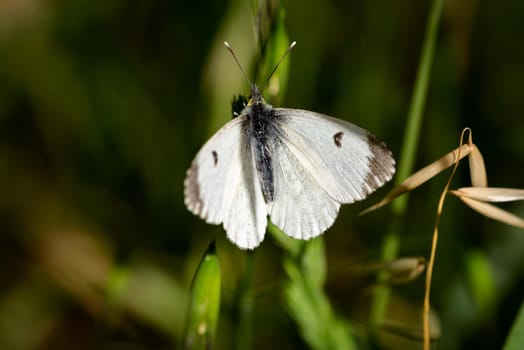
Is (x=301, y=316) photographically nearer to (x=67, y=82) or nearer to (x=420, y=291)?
(x=420, y=291)

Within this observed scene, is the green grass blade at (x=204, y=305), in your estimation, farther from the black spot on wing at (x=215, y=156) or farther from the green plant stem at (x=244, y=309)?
the black spot on wing at (x=215, y=156)

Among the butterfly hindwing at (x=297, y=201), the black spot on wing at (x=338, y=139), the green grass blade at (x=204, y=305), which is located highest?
the black spot on wing at (x=338, y=139)

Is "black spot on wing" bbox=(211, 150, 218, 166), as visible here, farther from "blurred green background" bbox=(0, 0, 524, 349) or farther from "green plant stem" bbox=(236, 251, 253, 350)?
"blurred green background" bbox=(0, 0, 524, 349)

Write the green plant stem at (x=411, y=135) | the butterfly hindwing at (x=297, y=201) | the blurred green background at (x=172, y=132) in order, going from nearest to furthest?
the butterfly hindwing at (x=297, y=201) < the green plant stem at (x=411, y=135) < the blurred green background at (x=172, y=132)

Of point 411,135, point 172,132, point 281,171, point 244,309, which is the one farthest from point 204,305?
point 172,132

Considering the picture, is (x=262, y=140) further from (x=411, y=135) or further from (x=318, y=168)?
(x=411, y=135)

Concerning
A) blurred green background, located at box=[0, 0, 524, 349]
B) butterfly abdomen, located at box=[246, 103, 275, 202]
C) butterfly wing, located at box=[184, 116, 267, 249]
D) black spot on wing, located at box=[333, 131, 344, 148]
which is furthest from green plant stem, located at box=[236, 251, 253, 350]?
blurred green background, located at box=[0, 0, 524, 349]

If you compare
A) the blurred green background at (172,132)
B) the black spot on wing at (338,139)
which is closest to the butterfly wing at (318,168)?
the black spot on wing at (338,139)

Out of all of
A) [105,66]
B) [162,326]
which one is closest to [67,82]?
[105,66]
